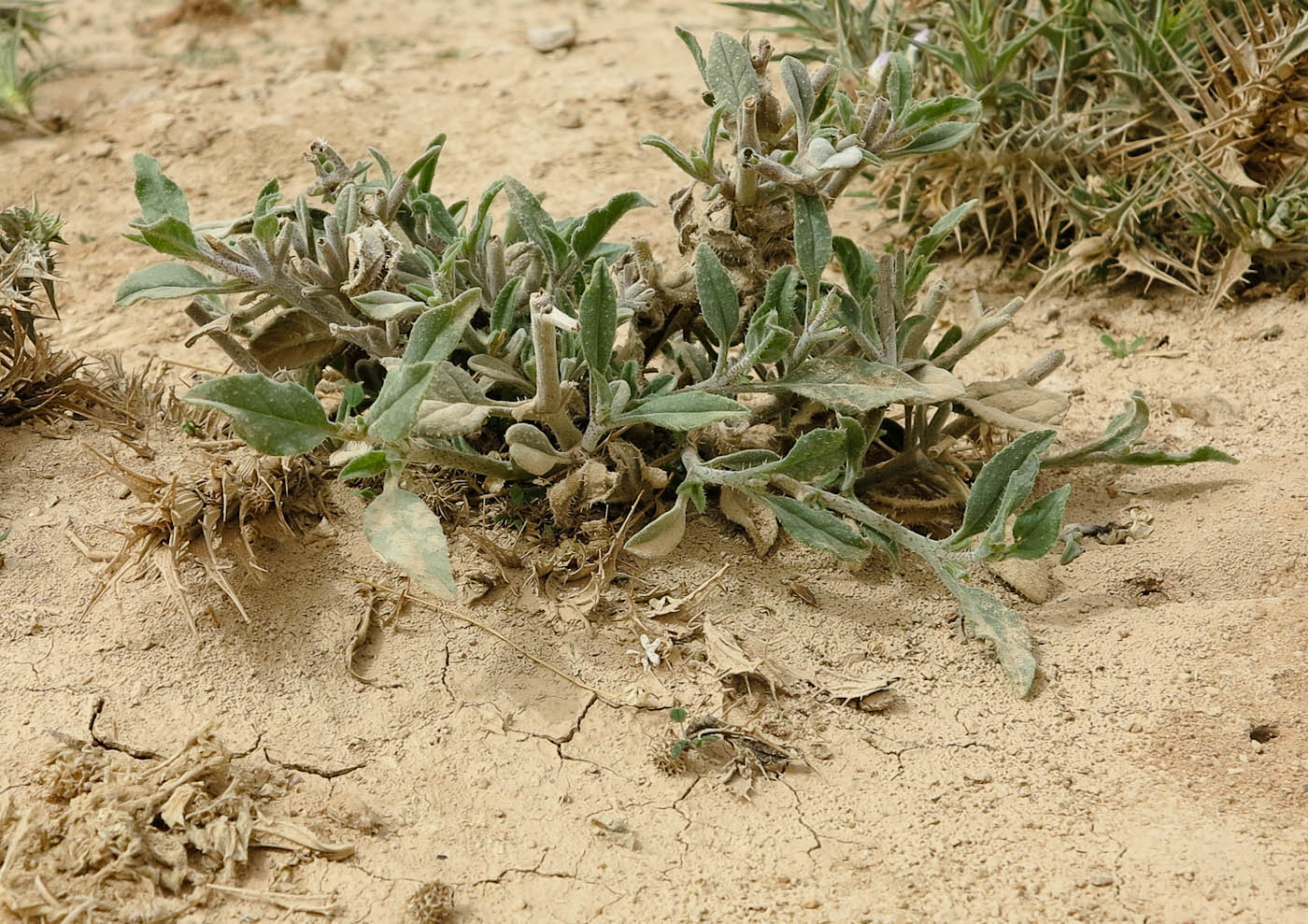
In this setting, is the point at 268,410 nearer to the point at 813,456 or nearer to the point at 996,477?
the point at 813,456

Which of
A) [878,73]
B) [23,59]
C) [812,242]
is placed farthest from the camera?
[23,59]

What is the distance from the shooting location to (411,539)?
1661 mm

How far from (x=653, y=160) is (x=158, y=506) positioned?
2256mm

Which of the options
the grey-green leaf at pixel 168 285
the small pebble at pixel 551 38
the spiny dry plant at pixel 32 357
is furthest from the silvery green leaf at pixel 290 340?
the small pebble at pixel 551 38

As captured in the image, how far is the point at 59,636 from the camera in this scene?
1.91m

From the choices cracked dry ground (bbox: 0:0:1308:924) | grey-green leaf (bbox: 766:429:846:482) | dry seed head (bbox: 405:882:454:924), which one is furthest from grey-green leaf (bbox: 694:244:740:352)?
dry seed head (bbox: 405:882:454:924)

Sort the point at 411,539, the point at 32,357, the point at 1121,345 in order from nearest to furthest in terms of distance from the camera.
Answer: the point at 411,539, the point at 32,357, the point at 1121,345

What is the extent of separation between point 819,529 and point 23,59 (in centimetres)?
415

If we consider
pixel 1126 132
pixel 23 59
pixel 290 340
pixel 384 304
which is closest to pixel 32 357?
pixel 290 340

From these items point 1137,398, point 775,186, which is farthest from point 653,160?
point 1137,398

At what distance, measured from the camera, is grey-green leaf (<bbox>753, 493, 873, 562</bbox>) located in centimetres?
195

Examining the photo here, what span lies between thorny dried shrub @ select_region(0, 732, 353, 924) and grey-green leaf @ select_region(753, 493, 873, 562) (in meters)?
0.87

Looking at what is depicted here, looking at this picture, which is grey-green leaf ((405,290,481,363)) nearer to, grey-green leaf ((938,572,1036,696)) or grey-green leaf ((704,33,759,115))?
grey-green leaf ((704,33,759,115))

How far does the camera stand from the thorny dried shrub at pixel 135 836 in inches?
58.9
